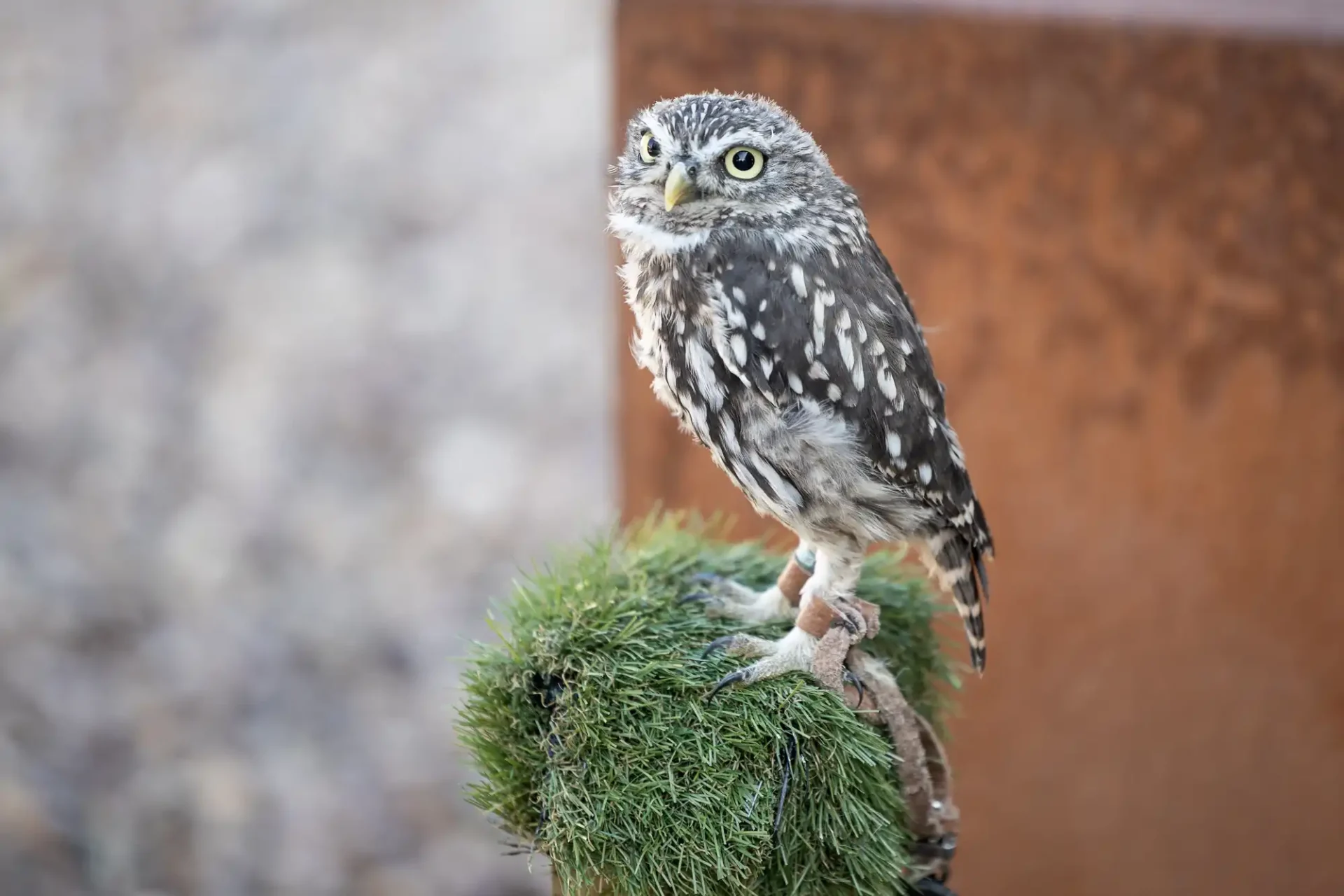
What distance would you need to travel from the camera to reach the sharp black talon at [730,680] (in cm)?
115

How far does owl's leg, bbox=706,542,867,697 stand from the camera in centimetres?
119

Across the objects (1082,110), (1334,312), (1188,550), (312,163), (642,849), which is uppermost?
(312,163)

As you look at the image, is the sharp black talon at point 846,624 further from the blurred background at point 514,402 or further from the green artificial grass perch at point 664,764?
the blurred background at point 514,402

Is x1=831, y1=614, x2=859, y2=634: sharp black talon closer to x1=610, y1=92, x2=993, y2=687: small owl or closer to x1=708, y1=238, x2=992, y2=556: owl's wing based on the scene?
x1=610, y1=92, x2=993, y2=687: small owl

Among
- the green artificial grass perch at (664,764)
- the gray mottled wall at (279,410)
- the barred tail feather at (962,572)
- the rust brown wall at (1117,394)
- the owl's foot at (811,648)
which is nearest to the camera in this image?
the green artificial grass perch at (664,764)

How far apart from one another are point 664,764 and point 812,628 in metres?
0.26

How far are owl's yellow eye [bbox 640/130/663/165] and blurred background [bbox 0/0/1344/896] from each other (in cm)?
75

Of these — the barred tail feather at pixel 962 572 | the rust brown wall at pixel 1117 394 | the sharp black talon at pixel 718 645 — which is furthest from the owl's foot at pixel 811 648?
the rust brown wall at pixel 1117 394

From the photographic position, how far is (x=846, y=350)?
1.14m

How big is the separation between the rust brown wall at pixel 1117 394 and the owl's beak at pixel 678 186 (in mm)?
845

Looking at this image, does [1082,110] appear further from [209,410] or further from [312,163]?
[209,410]

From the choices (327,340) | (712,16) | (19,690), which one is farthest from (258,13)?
(19,690)

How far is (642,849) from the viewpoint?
3.48ft

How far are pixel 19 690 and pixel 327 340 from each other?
116cm
